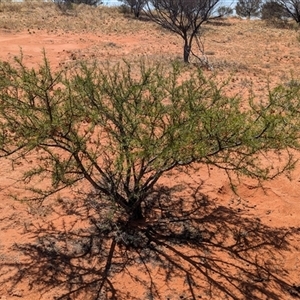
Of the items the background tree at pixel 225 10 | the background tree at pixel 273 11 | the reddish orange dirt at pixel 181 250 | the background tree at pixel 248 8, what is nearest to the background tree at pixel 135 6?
the background tree at pixel 225 10

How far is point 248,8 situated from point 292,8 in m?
8.30

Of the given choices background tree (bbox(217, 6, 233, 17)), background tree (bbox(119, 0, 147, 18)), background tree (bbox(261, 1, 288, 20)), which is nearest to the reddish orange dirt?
background tree (bbox(217, 6, 233, 17))

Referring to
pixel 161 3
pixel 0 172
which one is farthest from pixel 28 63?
pixel 0 172

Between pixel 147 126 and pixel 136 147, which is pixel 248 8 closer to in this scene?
pixel 147 126

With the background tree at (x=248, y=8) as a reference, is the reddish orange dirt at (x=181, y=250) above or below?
below

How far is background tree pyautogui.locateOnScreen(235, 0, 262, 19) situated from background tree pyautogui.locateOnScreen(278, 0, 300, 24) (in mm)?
6097

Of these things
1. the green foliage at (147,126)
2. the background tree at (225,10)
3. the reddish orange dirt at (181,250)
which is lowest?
the reddish orange dirt at (181,250)

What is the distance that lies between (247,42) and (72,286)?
20064mm

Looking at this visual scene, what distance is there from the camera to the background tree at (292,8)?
92.1 ft

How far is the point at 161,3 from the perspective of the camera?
17469 millimetres

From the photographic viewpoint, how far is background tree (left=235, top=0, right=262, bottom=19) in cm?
3604

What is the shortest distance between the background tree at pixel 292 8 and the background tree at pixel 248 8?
6097 mm

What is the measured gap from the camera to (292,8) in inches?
1148

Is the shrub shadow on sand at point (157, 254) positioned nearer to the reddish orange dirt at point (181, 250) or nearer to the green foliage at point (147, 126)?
the reddish orange dirt at point (181, 250)
